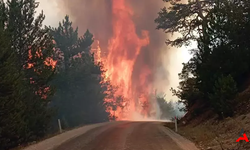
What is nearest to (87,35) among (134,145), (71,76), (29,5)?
(71,76)

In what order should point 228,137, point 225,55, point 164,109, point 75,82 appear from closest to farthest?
point 228,137, point 225,55, point 75,82, point 164,109

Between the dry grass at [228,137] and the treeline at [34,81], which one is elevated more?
the treeline at [34,81]

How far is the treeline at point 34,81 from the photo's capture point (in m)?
18.2

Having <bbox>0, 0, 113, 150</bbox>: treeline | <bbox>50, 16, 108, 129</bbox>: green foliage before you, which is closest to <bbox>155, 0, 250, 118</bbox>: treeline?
<bbox>0, 0, 113, 150</bbox>: treeline

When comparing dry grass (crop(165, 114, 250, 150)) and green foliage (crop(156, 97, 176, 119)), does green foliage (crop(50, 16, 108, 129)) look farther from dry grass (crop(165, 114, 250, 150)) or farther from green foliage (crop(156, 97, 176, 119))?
green foliage (crop(156, 97, 176, 119))

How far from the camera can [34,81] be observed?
2770cm

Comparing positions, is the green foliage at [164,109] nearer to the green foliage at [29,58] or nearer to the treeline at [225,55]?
the green foliage at [29,58]

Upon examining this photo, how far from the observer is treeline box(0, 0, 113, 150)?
18.2 metres

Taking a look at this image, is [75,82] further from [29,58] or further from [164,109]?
[164,109]

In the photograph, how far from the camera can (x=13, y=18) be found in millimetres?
26531

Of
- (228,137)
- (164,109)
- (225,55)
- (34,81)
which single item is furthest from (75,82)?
(164,109)

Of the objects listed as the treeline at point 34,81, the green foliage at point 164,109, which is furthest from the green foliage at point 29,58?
the green foliage at point 164,109

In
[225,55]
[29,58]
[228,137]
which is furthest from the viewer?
[29,58]

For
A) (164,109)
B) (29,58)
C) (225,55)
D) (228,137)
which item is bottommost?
(228,137)
